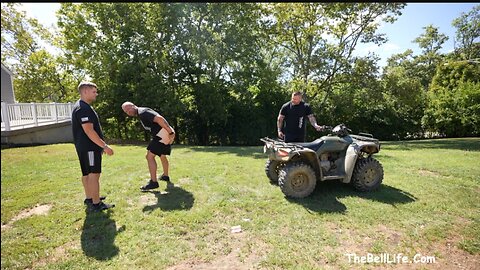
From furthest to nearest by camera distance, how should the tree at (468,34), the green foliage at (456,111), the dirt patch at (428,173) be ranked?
the tree at (468,34)
the green foliage at (456,111)
the dirt patch at (428,173)

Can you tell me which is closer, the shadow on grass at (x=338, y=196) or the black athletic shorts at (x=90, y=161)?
the black athletic shorts at (x=90, y=161)

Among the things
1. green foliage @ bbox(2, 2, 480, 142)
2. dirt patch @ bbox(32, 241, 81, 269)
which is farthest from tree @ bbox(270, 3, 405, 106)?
dirt patch @ bbox(32, 241, 81, 269)

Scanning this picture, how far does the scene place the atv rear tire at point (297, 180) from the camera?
163 inches

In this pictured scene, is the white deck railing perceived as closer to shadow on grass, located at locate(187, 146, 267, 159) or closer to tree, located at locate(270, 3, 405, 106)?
shadow on grass, located at locate(187, 146, 267, 159)

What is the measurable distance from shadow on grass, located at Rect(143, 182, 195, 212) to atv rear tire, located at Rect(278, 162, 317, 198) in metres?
1.45

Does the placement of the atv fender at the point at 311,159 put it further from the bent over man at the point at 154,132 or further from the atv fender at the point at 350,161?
the bent over man at the point at 154,132

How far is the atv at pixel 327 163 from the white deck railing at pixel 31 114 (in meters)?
8.72

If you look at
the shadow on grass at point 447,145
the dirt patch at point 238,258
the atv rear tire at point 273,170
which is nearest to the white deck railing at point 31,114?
the atv rear tire at point 273,170

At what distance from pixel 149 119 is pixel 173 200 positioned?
4.56 ft

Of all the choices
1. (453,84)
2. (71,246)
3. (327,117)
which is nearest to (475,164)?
(71,246)

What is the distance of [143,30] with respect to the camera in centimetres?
1373

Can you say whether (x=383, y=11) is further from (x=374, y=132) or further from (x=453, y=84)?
(x=453, y=84)

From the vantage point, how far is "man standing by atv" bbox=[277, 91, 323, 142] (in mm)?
5051

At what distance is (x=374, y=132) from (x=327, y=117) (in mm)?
3302
